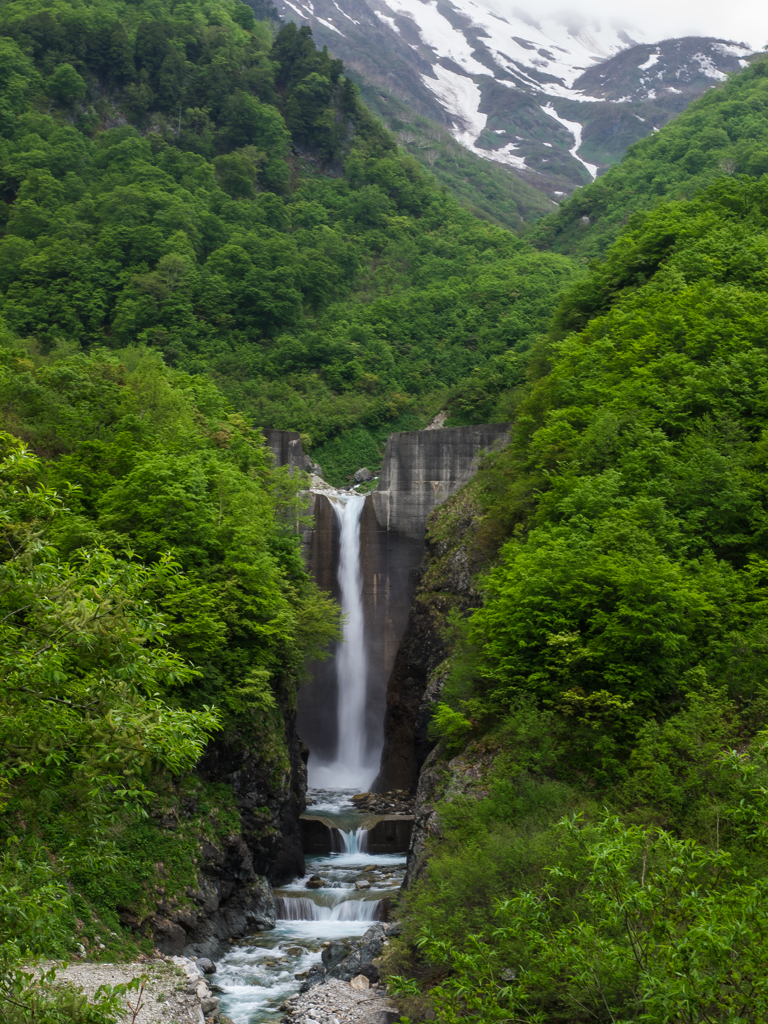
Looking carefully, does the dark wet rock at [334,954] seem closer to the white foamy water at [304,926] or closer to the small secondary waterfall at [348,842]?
the white foamy water at [304,926]

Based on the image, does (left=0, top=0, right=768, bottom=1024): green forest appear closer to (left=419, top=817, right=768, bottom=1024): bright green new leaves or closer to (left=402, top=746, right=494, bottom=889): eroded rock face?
(left=419, top=817, right=768, bottom=1024): bright green new leaves

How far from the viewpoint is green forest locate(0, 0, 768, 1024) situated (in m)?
8.16

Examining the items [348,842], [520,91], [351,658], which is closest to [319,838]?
[348,842]

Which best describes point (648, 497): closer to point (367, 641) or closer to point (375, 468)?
point (367, 641)

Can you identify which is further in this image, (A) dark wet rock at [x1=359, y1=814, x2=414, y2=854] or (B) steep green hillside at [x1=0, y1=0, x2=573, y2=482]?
(B) steep green hillside at [x1=0, y1=0, x2=573, y2=482]

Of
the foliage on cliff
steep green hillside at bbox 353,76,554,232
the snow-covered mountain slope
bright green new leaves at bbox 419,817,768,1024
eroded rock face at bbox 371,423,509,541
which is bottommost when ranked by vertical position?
bright green new leaves at bbox 419,817,768,1024

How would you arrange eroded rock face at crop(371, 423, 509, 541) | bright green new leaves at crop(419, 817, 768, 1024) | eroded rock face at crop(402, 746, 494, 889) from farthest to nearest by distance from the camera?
eroded rock face at crop(371, 423, 509, 541), eroded rock face at crop(402, 746, 494, 889), bright green new leaves at crop(419, 817, 768, 1024)

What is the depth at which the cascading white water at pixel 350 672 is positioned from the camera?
40.9m

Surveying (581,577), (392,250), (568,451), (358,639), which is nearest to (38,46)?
(392,250)

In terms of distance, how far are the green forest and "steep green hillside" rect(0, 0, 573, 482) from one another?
314mm

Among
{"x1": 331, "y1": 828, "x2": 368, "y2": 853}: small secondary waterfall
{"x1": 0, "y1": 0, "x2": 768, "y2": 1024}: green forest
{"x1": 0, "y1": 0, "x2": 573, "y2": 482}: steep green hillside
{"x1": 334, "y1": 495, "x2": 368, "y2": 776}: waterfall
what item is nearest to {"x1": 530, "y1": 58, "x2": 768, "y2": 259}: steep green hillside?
{"x1": 0, "y1": 0, "x2": 768, "y2": 1024}: green forest

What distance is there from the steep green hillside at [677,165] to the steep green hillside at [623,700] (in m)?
31.1

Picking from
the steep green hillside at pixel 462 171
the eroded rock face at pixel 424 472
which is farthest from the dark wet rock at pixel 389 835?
the steep green hillside at pixel 462 171

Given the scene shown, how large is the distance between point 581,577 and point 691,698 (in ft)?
13.6
